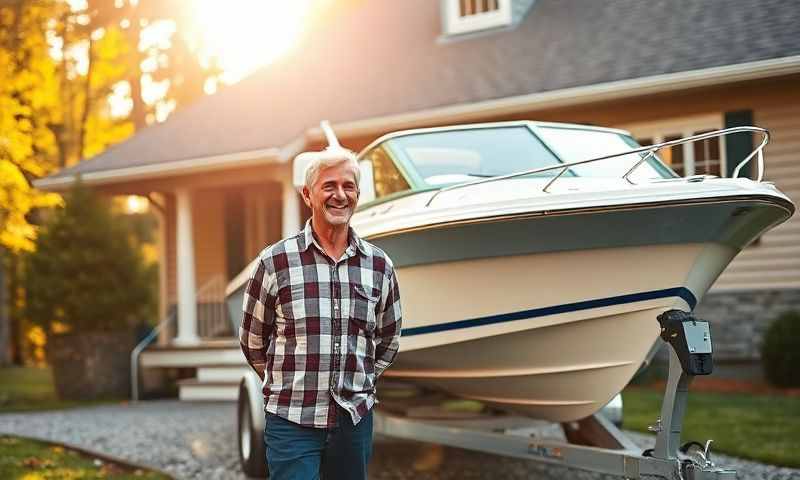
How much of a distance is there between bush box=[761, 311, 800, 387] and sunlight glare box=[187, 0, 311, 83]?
14.2 m

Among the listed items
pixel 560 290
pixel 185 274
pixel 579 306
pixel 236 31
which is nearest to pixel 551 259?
pixel 560 290

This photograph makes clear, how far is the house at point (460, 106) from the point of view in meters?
11.5

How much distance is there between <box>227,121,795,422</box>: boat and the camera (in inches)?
190

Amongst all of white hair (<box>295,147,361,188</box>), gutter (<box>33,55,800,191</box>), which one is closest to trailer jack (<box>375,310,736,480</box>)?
white hair (<box>295,147,361,188</box>)

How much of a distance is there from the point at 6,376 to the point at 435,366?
49.9 ft

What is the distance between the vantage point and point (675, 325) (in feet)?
14.4

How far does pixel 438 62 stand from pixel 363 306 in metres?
11.2

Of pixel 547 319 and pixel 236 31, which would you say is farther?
pixel 236 31

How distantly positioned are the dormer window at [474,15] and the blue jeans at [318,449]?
11.8 m

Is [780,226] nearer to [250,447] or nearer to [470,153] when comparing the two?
[470,153]

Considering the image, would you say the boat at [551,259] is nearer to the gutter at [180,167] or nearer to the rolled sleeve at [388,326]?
the rolled sleeve at [388,326]

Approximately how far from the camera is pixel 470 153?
625 cm

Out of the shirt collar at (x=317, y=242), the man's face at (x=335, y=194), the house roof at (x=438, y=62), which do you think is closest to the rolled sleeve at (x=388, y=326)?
the shirt collar at (x=317, y=242)

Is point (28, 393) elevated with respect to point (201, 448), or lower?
lower
